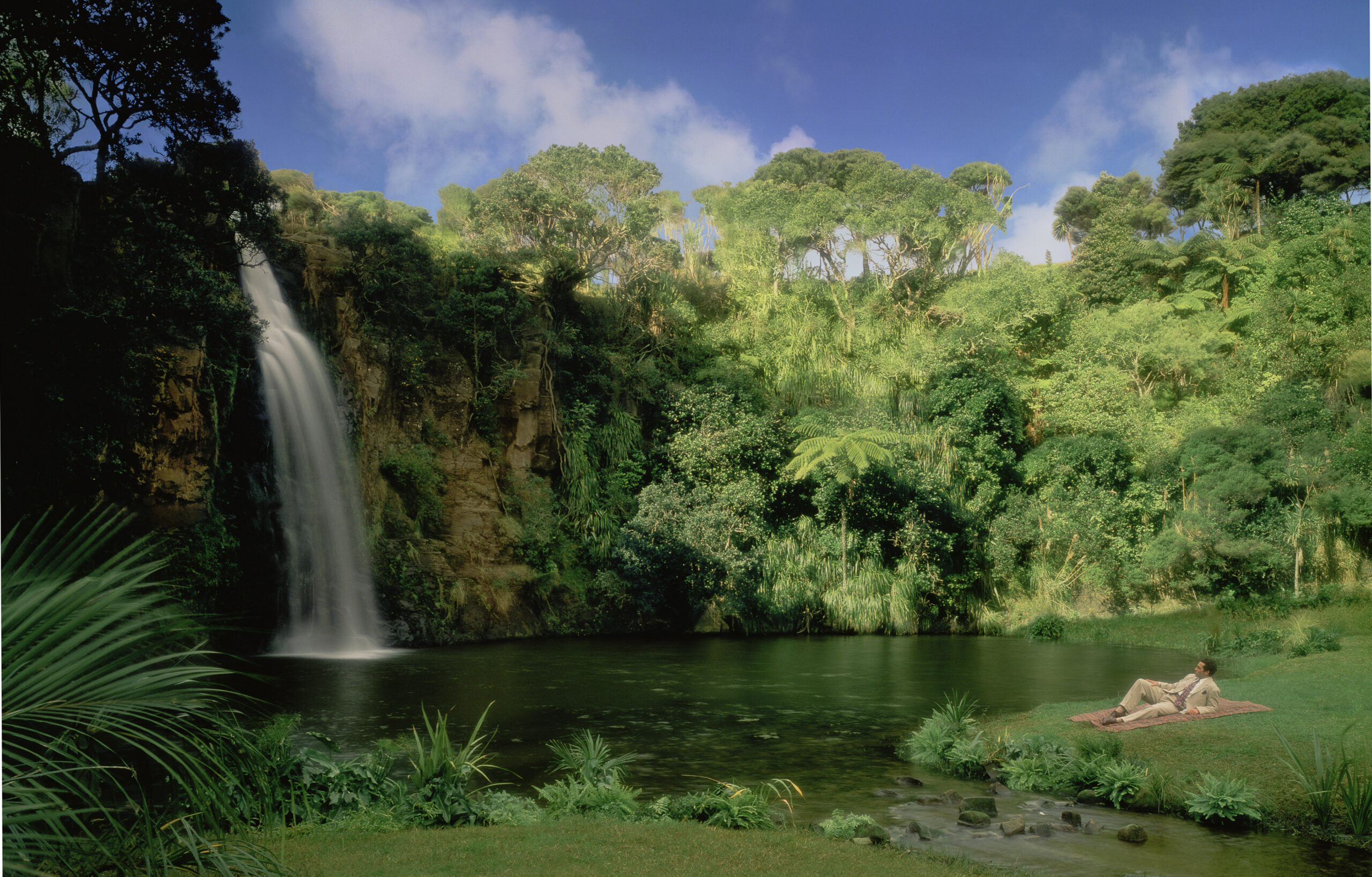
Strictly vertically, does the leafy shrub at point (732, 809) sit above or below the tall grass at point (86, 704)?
below

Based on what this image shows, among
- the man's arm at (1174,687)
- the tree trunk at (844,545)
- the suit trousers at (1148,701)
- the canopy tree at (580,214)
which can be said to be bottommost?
the suit trousers at (1148,701)

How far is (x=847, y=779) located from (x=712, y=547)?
15528 mm

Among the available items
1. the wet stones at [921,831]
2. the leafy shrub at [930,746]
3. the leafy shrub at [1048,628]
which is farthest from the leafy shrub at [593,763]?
the leafy shrub at [1048,628]

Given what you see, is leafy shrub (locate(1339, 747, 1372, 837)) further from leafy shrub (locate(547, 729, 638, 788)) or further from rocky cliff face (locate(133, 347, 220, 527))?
rocky cliff face (locate(133, 347, 220, 527))

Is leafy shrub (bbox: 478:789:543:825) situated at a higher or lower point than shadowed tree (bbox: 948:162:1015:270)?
lower

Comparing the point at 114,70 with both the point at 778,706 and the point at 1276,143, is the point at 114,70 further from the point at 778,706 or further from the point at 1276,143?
the point at 1276,143

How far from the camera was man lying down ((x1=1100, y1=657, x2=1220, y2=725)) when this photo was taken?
10672 millimetres

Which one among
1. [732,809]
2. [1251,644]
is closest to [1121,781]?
[732,809]

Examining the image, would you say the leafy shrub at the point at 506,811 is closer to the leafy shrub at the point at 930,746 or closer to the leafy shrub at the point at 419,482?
the leafy shrub at the point at 930,746

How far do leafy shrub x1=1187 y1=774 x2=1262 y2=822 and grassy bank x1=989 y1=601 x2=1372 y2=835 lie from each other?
9.7 inches

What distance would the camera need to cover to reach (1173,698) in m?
10.9

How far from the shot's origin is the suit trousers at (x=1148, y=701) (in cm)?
1076

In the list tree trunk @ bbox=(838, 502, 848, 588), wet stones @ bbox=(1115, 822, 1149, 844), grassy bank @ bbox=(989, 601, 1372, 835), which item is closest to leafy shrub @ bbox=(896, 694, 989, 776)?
grassy bank @ bbox=(989, 601, 1372, 835)

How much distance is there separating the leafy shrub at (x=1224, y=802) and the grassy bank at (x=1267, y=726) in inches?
9.7
